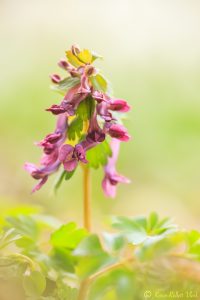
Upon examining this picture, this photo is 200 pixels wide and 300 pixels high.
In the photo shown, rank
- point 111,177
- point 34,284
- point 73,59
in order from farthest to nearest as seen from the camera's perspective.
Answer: point 111,177
point 73,59
point 34,284

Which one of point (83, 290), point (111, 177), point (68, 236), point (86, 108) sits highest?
point (86, 108)

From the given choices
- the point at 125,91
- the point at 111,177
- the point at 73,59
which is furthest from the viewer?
the point at 125,91

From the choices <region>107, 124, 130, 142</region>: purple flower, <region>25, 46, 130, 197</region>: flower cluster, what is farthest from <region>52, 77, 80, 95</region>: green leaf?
<region>107, 124, 130, 142</region>: purple flower

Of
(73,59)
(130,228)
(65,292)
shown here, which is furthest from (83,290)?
(73,59)

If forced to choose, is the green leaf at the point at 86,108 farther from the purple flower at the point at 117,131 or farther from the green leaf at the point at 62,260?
the green leaf at the point at 62,260

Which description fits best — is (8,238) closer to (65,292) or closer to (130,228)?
(65,292)

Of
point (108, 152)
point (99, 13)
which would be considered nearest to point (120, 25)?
point (99, 13)
